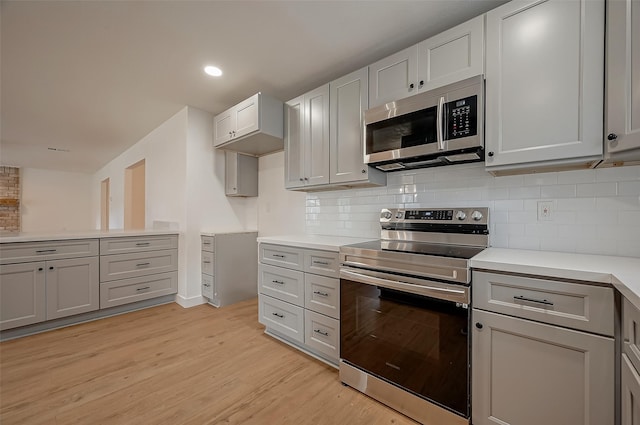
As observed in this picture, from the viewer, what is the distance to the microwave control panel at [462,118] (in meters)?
1.56

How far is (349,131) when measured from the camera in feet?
7.30

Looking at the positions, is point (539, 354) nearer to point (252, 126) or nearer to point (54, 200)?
point (252, 126)

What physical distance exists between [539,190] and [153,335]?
11.0 ft

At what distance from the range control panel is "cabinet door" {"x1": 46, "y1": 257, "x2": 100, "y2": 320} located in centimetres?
311

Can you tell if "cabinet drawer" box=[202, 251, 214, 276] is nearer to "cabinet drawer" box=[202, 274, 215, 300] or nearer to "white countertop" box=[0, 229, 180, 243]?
"cabinet drawer" box=[202, 274, 215, 300]

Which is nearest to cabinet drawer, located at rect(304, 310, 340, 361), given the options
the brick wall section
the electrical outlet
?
the electrical outlet

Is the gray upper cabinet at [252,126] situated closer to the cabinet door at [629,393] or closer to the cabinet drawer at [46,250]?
the cabinet drawer at [46,250]

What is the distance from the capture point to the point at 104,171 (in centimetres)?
714

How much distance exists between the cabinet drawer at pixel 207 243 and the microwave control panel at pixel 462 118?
2.82m

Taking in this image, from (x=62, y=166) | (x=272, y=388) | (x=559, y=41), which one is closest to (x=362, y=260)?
(x=272, y=388)

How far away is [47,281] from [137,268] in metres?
0.75

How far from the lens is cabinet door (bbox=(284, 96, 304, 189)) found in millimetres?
2604

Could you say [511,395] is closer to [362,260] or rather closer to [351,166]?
[362,260]

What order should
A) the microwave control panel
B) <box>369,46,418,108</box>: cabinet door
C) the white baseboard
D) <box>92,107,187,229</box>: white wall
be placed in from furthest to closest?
1. <box>92,107,187,229</box>: white wall
2. the white baseboard
3. <box>369,46,418,108</box>: cabinet door
4. the microwave control panel
